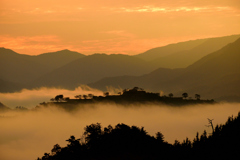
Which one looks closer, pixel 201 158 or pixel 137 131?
pixel 201 158

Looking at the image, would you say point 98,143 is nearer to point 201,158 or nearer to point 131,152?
point 131,152

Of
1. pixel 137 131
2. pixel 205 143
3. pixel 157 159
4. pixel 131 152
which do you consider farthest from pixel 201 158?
pixel 137 131

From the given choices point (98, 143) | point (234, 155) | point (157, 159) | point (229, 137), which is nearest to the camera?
point (234, 155)

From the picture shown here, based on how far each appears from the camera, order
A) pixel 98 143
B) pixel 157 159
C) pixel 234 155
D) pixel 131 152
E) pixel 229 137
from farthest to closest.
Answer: pixel 98 143 → pixel 131 152 → pixel 157 159 → pixel 229 137 → pixel 234 155

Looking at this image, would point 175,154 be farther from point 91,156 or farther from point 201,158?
point 91,156

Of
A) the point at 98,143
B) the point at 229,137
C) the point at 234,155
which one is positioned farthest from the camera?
the point at 98,143

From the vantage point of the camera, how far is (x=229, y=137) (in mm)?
132000

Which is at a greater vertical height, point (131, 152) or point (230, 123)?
point (230, 123)

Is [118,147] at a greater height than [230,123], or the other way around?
[230,123]

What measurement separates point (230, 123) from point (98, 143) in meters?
74.8

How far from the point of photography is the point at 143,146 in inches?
7215

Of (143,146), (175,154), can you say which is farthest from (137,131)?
(175,154)

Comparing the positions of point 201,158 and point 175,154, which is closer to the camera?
point 201,158

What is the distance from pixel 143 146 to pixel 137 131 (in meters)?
14.7
